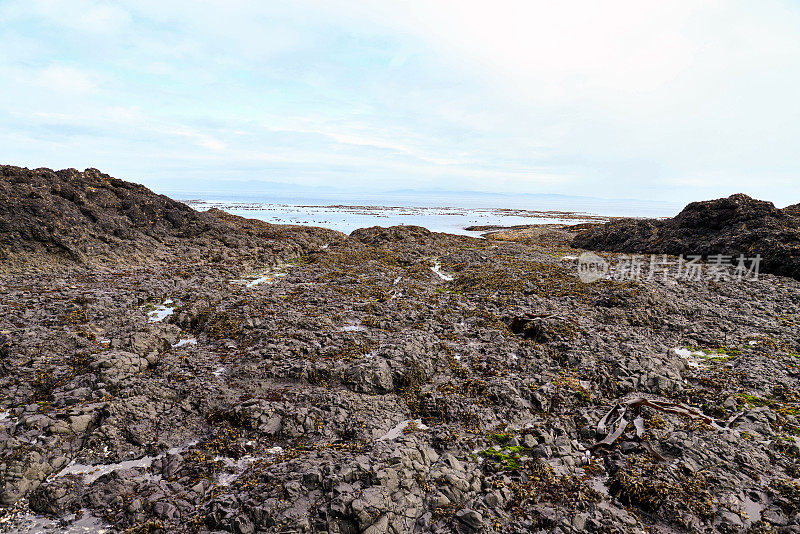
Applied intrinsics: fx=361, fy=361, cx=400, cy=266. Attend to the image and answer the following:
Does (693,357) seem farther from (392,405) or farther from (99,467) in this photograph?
(99,467)

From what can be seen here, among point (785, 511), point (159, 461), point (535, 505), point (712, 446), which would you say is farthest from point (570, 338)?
point (159, 461)

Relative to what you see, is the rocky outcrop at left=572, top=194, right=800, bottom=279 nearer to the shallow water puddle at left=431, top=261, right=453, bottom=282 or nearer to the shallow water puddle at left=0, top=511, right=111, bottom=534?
the shallow water puddle at left=431, top=261, right=453, bottom=282

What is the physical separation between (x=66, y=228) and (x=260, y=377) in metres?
18.2

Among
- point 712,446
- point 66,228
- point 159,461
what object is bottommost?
point 159,461

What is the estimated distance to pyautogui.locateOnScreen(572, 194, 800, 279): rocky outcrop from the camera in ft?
67.7

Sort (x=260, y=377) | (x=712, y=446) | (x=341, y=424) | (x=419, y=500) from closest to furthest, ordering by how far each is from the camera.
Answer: (x=419, y=500) → (x=712, y=446) → (x=341, y=424) → (x=260, y=377)

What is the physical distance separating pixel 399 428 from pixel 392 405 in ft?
1.84

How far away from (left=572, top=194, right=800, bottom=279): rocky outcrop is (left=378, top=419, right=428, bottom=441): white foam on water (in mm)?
23790

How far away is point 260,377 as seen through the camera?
8.13 meters

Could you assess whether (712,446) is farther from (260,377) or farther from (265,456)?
(260,377)

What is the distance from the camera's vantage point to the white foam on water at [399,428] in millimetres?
6386

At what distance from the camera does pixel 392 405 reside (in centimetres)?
720

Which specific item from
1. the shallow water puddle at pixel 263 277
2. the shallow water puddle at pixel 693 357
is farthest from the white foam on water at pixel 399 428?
the shallow water puddle at pixel 263 277

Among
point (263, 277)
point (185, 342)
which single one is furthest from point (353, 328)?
point (263, 277)
